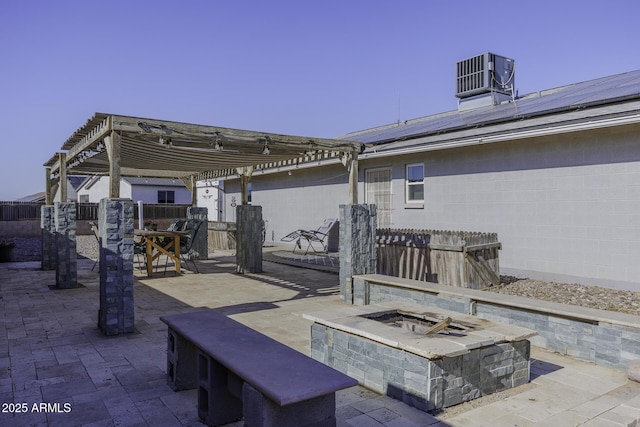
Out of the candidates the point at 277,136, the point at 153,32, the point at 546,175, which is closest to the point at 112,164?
the point at 277,136

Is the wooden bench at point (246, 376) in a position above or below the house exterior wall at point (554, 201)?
below

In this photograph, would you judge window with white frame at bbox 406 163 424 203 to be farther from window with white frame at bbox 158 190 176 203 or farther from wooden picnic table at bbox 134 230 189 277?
window with white frame at bbox 158 190 176 203

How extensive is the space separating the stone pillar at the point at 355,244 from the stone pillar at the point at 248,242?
137 inches

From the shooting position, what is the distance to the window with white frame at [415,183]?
10.5m

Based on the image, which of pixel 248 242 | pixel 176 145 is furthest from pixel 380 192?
pixel 176 145

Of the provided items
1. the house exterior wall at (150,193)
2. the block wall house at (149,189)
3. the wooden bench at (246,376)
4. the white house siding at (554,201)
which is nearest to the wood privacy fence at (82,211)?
the block wall house at (149,189)

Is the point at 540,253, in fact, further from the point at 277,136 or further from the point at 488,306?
the point at 277,136

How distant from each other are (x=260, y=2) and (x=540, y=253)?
7.78 m

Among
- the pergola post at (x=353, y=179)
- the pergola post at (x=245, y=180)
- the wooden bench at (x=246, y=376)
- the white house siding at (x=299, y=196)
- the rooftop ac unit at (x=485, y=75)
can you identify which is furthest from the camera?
the white house siding at (x=299, y=196)

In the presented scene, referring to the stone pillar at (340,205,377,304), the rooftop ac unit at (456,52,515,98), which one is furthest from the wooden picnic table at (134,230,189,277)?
the rooftop ac unit at (456,52,515,98)

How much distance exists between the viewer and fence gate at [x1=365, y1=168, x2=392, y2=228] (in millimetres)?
11359

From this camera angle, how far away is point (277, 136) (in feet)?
22.7

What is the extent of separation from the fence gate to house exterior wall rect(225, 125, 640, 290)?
240 mm

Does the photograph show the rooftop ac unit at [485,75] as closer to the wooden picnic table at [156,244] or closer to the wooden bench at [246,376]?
the wooden picnic table at [156,244]
